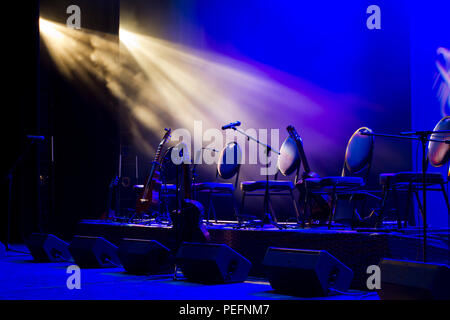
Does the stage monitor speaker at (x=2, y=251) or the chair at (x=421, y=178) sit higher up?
the chair at (x=421, y=178)

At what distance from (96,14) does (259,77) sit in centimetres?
250

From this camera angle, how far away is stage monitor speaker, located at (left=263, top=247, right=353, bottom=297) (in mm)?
3059

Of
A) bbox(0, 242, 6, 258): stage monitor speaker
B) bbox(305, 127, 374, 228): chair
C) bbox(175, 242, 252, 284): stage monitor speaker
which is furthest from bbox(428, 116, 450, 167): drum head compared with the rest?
bbox(0, 242, 6, 258): stage monitor speaker

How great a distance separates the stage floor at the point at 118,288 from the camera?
10.3 ft

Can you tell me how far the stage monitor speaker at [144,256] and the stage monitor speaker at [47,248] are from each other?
1.08m

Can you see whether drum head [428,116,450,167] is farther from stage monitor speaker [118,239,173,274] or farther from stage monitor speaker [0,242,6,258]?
stage monitor speaker [0,242,6,258]

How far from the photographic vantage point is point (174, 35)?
24.8ft

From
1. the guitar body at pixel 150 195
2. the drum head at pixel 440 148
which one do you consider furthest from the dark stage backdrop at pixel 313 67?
the drum head at pixel 440 148

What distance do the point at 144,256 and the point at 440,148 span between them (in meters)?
2.49

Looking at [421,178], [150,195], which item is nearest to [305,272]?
[421,178]

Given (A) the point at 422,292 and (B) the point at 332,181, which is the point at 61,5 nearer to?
(B) the point at 332,181

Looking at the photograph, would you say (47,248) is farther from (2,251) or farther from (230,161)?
(230,161)

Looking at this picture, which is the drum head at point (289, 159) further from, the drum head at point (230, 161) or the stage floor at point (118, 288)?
the stage floor at point (118, 288)
